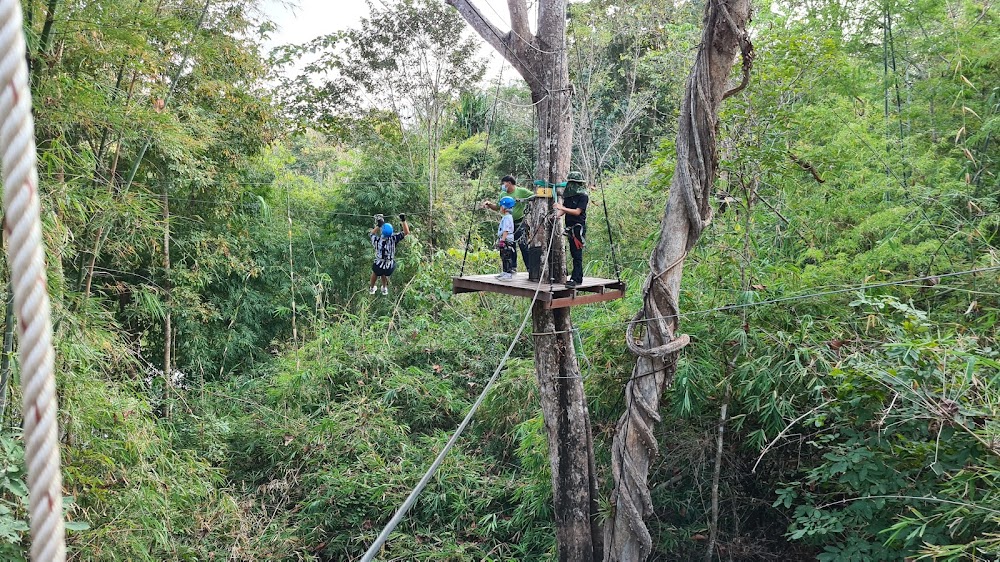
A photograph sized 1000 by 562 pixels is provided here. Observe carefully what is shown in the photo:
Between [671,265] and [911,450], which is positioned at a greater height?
[671,265]

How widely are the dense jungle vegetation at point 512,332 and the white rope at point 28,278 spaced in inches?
88.1

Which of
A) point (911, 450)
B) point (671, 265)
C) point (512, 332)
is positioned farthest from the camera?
point (512, 332)

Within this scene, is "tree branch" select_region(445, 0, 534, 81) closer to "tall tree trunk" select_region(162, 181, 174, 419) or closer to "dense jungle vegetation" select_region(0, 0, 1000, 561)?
"dense jungle vegetation" select_region(0, 0, 1000, 561)

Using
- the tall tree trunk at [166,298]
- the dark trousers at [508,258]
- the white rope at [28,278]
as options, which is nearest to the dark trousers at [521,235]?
the dark trousers at [508,258]

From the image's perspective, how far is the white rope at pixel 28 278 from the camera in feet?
1.74

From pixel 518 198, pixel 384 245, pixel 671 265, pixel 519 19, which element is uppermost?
pixel 519 19

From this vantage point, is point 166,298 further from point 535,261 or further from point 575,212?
point 575,212

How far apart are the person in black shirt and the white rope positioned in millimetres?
2829

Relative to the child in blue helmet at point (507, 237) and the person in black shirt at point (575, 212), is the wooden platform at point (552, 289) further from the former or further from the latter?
the child in blue helmet at point (507, 237)

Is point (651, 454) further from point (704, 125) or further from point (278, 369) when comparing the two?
point (278, 369)

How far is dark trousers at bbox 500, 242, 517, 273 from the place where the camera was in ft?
13.5

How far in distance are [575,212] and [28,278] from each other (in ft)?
9.82

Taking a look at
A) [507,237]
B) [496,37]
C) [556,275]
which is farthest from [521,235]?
[496,37]

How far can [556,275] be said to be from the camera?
3455 millimetres
